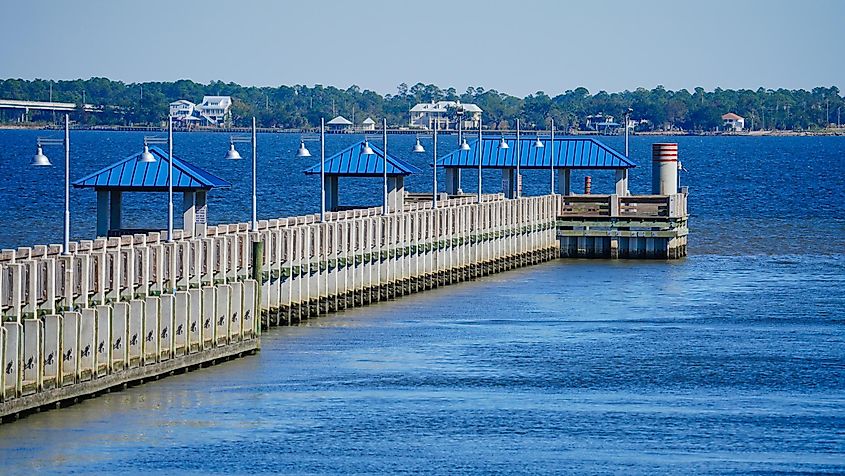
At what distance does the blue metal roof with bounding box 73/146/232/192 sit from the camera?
43.8 m

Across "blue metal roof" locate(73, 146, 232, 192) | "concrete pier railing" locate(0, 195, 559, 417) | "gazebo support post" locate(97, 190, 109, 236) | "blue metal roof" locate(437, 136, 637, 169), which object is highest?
"blue metal roof" locate(437, 136, 637, 169)

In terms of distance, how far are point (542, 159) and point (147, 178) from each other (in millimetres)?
A: 25944

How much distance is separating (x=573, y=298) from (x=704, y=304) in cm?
351

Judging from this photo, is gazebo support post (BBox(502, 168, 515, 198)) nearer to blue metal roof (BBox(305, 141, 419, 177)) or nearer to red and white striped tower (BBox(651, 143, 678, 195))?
red and white striped tower (BBox(651, 143, 678, 195))

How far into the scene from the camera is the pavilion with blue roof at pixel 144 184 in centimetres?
4388

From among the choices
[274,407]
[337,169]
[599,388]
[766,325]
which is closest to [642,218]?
[337,169]

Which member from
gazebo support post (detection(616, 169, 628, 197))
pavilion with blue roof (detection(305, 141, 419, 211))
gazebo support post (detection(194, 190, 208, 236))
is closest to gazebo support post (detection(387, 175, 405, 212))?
pavilion with blue roof (detection(305, 141, 419, 211))

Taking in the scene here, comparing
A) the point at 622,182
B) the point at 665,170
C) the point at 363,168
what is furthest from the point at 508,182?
the point at 363,168

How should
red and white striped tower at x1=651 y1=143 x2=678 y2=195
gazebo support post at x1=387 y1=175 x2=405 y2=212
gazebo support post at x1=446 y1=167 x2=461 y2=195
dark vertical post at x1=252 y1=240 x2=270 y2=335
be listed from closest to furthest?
dark vertical post at x1=252 y1=240 x2=270 y2=335 → gazebo support post at x1=387 y1=175 x2=405 y2=212 → red and white striped tower at x1=651 y1=143 x2=678 y2=195 → gazebo support post at x1=446 y1=167 x2=461 y2=195

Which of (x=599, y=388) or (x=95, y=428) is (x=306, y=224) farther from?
(x=95, y=428)

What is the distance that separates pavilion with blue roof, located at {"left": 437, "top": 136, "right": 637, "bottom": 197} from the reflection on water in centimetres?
1757

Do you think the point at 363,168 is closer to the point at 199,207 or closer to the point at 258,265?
the point at 199,207

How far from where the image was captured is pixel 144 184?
43.9 metres

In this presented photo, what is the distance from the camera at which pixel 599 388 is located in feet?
117
